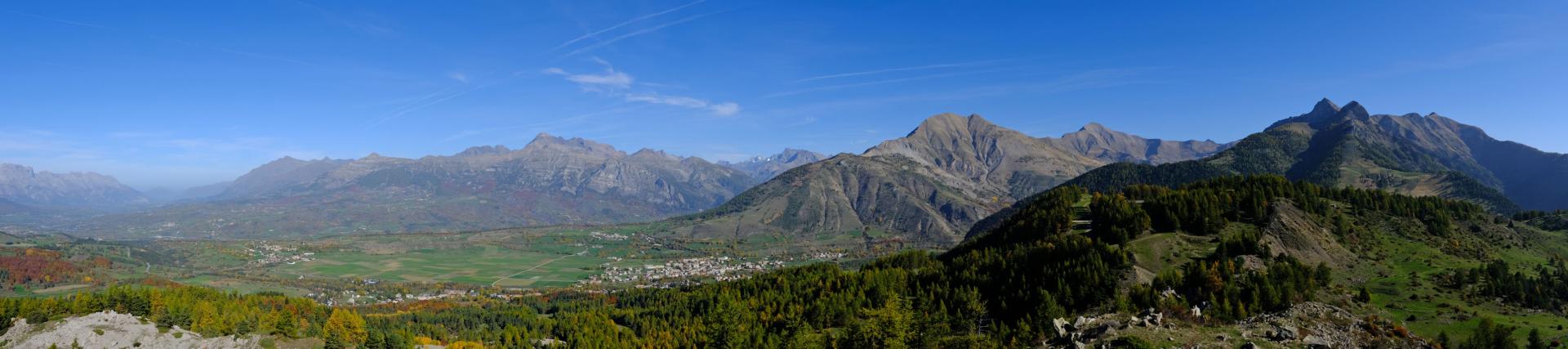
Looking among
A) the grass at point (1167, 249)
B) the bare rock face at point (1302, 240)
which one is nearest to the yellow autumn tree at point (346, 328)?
the grass at point (1167, 249)

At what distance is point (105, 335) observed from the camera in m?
94.6

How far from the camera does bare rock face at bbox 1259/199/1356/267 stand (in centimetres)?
8669

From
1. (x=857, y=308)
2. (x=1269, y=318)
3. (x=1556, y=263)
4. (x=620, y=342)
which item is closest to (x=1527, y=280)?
(x=1556, y=263)

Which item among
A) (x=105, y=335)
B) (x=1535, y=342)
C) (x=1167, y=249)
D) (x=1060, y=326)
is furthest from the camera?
(x=1167, y=249)

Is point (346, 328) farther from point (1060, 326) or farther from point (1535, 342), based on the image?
point (1535, 342)

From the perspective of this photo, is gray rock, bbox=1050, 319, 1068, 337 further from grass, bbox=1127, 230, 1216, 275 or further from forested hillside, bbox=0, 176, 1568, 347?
grass, bbox=1127, 230, 1216, 275

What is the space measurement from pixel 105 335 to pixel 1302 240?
166m

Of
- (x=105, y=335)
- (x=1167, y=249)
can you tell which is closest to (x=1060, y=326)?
(x=1167, y=249)

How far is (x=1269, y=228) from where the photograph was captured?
92188 mm

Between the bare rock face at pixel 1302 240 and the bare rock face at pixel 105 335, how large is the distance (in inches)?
5839

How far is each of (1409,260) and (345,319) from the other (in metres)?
171

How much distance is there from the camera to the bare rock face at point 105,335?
90500 mm

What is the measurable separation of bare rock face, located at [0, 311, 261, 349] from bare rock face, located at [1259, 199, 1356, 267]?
148 metres

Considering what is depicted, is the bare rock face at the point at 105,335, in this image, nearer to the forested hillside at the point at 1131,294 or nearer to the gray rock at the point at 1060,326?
the forested hillside at the point at 1131,294
